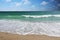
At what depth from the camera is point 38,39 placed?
489 cm

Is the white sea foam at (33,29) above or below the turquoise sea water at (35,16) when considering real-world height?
above

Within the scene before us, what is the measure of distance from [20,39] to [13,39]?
0.79 ft

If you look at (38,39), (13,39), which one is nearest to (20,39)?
(13,39)

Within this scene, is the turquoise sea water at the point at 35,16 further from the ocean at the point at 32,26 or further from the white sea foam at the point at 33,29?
the white sea foam at the point at 33,29

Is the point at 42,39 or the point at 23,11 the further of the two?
the point at 23,11

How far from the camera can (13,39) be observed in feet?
16.0

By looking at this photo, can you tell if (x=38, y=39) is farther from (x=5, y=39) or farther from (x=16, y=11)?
(x=16, y=11)

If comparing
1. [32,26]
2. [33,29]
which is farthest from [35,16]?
[33,29]

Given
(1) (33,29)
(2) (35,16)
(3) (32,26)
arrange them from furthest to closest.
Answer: (2) (35,16), (3) (32,26), (1) (33,29)

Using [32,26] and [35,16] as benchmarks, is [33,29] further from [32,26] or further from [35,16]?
[35,16]

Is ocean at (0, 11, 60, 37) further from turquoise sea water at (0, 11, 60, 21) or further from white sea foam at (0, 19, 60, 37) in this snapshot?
turquoise sea water at (0, 11, 60, 21)

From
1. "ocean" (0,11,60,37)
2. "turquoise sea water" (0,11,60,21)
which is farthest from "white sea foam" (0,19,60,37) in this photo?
"turquoise sea water" (0,11,60,21)

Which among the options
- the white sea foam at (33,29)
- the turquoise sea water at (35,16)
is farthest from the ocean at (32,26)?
the turquoise sea water at (35,16)

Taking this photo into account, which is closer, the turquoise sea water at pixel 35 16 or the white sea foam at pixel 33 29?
the white sea foam at pixel 33 29
